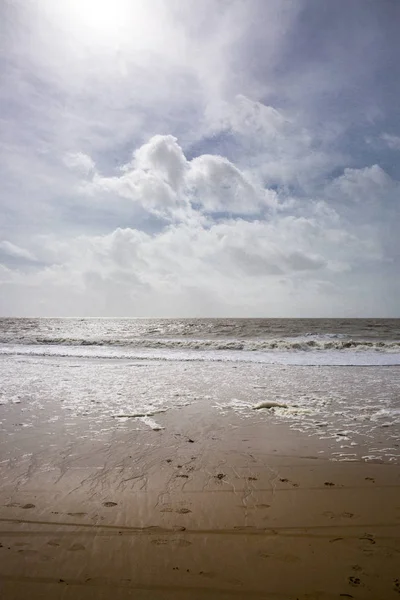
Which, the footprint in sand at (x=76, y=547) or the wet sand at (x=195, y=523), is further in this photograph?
the footprint in sand at (x=76, y=547)

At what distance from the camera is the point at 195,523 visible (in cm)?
385

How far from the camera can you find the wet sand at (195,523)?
2.96 m

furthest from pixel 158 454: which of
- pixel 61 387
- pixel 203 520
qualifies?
pixel 61 387

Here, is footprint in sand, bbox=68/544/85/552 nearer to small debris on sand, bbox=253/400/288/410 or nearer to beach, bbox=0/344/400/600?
beach, bbox=0/344/400/600

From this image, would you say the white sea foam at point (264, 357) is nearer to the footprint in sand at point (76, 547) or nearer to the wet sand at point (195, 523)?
the wet sand at point (195, 523)

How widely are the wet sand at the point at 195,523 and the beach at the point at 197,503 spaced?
0.05ft

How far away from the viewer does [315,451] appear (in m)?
6.06

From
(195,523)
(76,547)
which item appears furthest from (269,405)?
(76,547)

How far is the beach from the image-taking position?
9.89ft

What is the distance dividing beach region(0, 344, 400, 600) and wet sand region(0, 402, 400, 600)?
0.05 feet

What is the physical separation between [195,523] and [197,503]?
445 mm

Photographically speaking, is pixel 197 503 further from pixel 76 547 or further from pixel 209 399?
pixel 209 399

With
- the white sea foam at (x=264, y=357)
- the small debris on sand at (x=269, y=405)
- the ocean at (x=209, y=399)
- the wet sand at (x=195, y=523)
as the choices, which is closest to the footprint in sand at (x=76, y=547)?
the wet sand at (x=195, y=523)

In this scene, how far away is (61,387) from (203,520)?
8.75 metres
